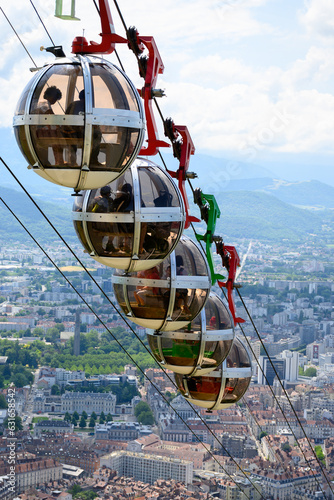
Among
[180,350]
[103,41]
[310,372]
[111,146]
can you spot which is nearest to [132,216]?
[111,146]

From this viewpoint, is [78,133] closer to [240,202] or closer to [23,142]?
[23,142]

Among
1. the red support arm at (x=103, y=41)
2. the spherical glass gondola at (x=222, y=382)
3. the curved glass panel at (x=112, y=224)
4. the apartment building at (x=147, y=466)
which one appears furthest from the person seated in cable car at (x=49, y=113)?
the apartment building at (x=147, y=466)

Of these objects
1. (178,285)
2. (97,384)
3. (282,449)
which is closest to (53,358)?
(97,384)

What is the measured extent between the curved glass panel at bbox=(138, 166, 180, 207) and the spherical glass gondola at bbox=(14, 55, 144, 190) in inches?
11.9

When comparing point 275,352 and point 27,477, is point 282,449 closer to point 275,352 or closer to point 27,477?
point 27,477

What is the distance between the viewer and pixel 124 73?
6.49ft

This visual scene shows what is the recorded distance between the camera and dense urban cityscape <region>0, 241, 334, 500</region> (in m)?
24.5

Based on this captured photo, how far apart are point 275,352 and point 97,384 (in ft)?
37.4

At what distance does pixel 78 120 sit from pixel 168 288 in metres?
0.91

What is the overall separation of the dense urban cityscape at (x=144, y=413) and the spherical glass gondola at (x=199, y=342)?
22.4ft

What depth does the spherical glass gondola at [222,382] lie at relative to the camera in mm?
3596

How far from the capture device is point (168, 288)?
8.82ft

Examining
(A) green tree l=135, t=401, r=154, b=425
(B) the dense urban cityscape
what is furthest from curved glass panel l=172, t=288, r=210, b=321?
(A) green tree l=135, t=401, r=154, b=425

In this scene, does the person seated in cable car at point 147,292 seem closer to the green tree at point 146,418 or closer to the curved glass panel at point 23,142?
the curved glass panel at point 23,142
